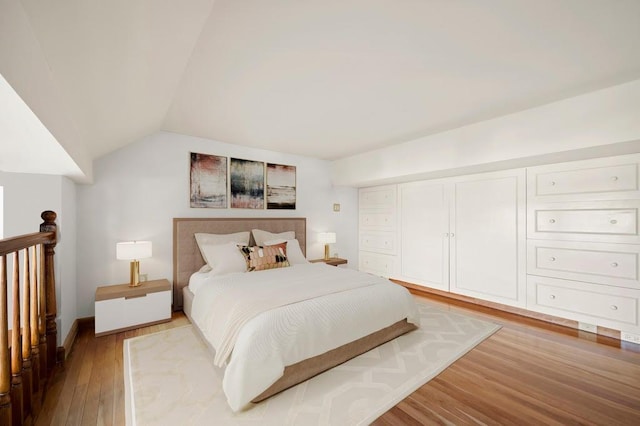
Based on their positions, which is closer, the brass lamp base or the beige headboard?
the brass lamp base

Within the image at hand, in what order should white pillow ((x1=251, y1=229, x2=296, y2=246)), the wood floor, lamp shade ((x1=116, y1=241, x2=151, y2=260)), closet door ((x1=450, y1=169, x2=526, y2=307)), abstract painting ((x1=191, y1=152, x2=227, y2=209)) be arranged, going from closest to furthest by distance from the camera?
the wood floor → lamp shade ((x1=116, y1=241, x2=151, y2=260)) → closet door ((x1=450, y1=169, x2=526, y2=307)) → abstract painting ((x1=191, y1=152, x2=227, y2=209)) → white pillow ((x1=251, y1=229, x2=296, y2=246))

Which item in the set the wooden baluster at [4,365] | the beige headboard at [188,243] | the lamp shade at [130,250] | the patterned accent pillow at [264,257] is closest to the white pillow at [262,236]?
the beige headboard at [188,243]

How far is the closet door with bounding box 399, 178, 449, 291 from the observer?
4.17 m

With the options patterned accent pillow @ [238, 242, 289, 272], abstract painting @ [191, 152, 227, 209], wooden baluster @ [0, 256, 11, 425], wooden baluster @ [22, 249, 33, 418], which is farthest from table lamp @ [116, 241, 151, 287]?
→ wooden baluster @ [0, 256, 11, 425]

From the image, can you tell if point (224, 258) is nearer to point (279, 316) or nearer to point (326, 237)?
point (279, 316)

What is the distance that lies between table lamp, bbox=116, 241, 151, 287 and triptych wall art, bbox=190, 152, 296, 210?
3.08 feet

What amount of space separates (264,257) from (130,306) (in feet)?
4.91

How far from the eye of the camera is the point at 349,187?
5.52 metres

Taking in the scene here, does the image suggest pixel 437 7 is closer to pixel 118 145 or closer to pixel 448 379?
pixel 448 379

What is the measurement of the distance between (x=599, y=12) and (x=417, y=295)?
3692 mm

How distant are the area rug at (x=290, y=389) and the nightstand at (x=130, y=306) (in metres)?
0.31

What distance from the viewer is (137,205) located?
3.30 metres

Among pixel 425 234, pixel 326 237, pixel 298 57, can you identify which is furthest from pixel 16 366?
pixel 425 234

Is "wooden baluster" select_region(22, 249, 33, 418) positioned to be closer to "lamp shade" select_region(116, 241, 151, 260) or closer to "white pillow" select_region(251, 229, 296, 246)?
"lamp shade" select_region(116, 241, 151, 260)
